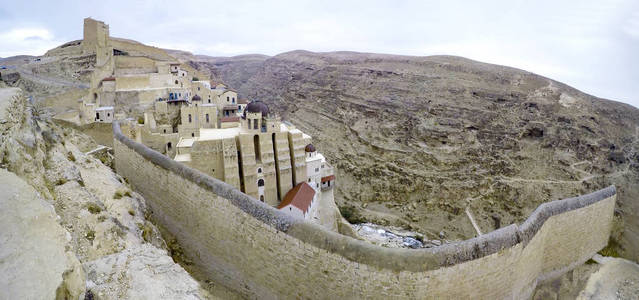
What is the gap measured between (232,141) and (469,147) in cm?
2008

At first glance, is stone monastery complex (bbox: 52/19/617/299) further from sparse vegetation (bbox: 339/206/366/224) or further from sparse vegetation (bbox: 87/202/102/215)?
sparse vegetation (bbox: 339/206/366/224)

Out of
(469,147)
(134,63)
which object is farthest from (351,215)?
(134,63)

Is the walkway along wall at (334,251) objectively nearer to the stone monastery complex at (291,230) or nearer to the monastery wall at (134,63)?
the stone monastery complex at (291,230)

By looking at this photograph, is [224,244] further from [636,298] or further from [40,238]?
[636,298]

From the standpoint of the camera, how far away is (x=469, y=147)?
2731 cm

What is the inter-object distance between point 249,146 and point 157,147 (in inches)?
211

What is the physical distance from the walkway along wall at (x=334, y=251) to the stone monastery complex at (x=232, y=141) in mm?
4046

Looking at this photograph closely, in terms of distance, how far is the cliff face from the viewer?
23.0 metres

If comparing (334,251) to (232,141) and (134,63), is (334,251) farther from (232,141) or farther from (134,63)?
(134,63)

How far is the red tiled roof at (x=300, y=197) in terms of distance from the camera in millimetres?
15071

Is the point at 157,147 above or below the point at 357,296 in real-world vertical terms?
above

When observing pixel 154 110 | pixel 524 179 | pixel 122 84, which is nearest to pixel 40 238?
pixel 154 110

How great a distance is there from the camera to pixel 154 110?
71.2 ft

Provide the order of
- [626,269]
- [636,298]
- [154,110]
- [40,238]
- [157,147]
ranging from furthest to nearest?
[154,110]
[157,147]
[626,269]
[636,298]
[40,238]
